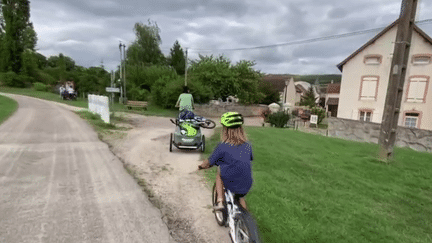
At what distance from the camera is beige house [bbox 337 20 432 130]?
58.7 ft

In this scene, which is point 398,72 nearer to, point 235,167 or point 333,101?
point 235,167

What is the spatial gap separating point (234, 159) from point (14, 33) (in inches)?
1953

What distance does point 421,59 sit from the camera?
17953 mm

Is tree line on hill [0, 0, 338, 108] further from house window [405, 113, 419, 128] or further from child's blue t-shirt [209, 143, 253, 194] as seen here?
child's blue t-shirt [209, 143, 253, 194]

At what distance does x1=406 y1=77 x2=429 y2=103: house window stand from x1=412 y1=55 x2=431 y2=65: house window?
124cm

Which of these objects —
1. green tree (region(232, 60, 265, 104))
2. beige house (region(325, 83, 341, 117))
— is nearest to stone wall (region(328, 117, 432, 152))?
green tree (region(232, 60, 265, 104))

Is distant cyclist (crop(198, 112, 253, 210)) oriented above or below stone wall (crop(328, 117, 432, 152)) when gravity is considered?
above

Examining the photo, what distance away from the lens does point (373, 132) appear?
1451 centimetres

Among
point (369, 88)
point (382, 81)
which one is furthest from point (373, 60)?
point (369, 88)

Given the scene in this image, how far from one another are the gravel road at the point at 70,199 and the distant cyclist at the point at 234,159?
1.20 meters

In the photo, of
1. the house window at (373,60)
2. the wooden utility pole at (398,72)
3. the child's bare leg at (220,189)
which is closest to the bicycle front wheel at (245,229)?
the child's bare leg at (220,189)

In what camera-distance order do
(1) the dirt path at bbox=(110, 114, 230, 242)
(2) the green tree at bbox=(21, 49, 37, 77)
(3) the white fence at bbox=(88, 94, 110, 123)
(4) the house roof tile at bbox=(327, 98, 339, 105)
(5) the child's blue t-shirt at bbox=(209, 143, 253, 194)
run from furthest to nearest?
1. (4) the house roof tile at bbox=(327, 98, 339, 105)
2. (2) the green tree at bbox=(21, 49, 37, 77)
3. (3) the white fence at bbox=(88, 94, 110, 123)
4. (1) the dirt path at bbox=(110, 114, 230, 242)
5. (5) the child's blue t-shirt at bbox=(209, 143, 253, 194)

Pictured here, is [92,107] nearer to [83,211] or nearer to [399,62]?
[83,211]

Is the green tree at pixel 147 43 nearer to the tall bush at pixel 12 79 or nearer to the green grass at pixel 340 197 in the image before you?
the tall bush at pixel 12 79
